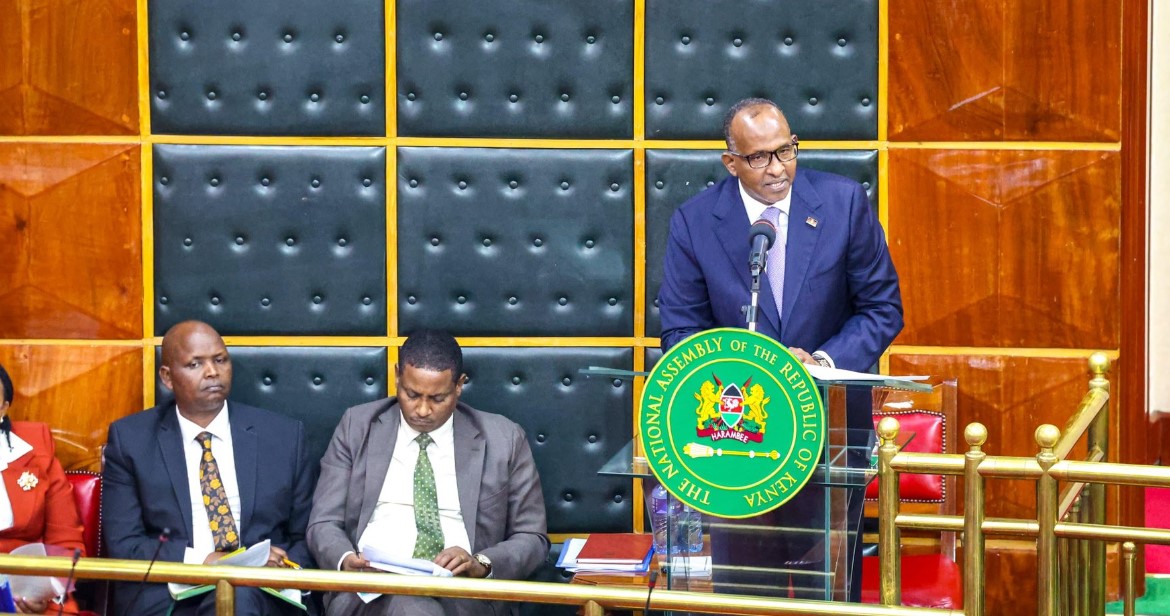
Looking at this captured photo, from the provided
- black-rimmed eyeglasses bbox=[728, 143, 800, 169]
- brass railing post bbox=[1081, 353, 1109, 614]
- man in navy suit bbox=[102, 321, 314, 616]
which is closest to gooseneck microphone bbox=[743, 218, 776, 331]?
black-rimmed eyeglasses bbox=[728, 143, 800, 169]

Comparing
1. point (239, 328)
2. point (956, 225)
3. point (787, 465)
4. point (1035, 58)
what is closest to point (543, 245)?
point (239, 328)

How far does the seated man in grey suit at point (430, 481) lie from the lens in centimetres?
401

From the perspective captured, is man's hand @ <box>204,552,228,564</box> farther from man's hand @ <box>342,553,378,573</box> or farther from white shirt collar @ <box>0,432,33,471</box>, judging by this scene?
white shirt collar @ <box>0,432,33,471</box>

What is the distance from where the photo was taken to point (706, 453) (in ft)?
9.17

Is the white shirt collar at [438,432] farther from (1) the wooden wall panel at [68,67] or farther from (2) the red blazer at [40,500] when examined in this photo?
(1) the wooden wall panel at [68,67]

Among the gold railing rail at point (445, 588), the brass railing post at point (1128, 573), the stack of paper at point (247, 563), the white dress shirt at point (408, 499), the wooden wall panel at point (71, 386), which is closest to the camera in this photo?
the gold railing rail at point (445, 588)

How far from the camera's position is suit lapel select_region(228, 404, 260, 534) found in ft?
13.4

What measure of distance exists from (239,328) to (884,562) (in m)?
2.41

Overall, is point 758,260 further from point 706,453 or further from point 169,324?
point 169,324

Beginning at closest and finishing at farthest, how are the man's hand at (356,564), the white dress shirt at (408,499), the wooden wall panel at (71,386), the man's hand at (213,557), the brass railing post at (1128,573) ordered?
the brass railing post at (1128,573) → the man's hand at (356,564) → the man's hand at (213,557) → the white dress shirt at (408,499) → the wooden wall panel at (71,386)

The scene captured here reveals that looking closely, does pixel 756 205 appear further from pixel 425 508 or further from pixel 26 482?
pixel 26 482

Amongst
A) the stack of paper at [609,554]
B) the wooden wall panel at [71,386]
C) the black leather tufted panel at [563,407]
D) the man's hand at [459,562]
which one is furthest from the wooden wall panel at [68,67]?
the stack of paper at [609,554]

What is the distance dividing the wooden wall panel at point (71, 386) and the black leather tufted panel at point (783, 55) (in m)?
1.93

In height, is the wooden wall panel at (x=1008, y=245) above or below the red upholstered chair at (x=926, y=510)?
above
